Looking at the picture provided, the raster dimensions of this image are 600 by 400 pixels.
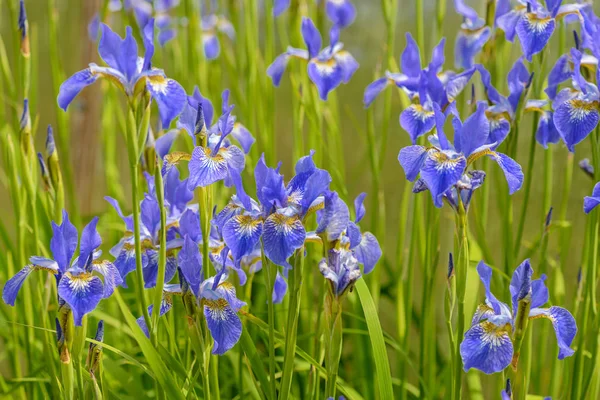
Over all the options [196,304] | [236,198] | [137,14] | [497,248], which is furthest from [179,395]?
[497,248]

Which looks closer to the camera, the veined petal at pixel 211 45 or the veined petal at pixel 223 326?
the veined petal at pixel 223 326

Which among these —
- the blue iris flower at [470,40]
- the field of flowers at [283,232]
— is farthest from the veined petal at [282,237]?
the blue iris flower at [470,40]

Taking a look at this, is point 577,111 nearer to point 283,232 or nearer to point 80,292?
point 283,232

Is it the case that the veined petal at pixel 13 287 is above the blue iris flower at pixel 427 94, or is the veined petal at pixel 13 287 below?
below

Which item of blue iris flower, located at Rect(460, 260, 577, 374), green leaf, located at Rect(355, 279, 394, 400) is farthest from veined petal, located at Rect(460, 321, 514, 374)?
green leaf, located at Rect(355, 279, 394, 400)

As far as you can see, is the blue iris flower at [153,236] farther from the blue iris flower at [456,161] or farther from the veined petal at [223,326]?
the blue iris flower at [456,161]

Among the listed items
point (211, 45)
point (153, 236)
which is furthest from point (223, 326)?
point (211, 45)

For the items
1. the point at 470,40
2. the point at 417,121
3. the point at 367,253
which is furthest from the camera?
the point at 470,40
